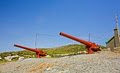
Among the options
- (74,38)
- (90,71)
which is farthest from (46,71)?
(74,38)

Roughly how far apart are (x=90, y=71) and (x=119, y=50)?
6.84 m

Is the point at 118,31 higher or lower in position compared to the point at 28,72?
higher

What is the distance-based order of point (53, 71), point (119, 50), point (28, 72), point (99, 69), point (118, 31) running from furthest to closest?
point (118, 31) → point (119, 50) → point (28, 72) → point (53, 71) → point (99, 69)

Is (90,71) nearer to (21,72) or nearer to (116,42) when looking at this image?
(21,72)

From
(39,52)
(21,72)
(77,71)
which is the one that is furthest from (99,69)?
(39,52)

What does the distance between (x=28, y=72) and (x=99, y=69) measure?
5078 mm

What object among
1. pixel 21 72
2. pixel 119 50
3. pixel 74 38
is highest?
pixel 74 38

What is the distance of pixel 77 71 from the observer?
8.62m

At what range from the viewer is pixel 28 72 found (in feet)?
35.1

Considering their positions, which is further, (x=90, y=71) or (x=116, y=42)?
(x=116, y=42)

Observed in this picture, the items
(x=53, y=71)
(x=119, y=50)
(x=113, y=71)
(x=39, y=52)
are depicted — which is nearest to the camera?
(x=113, y=71)

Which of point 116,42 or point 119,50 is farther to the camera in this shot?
point 116,42

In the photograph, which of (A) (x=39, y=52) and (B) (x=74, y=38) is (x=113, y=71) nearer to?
(B) (x=74, y=38)

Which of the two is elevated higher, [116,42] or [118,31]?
[118,31]
